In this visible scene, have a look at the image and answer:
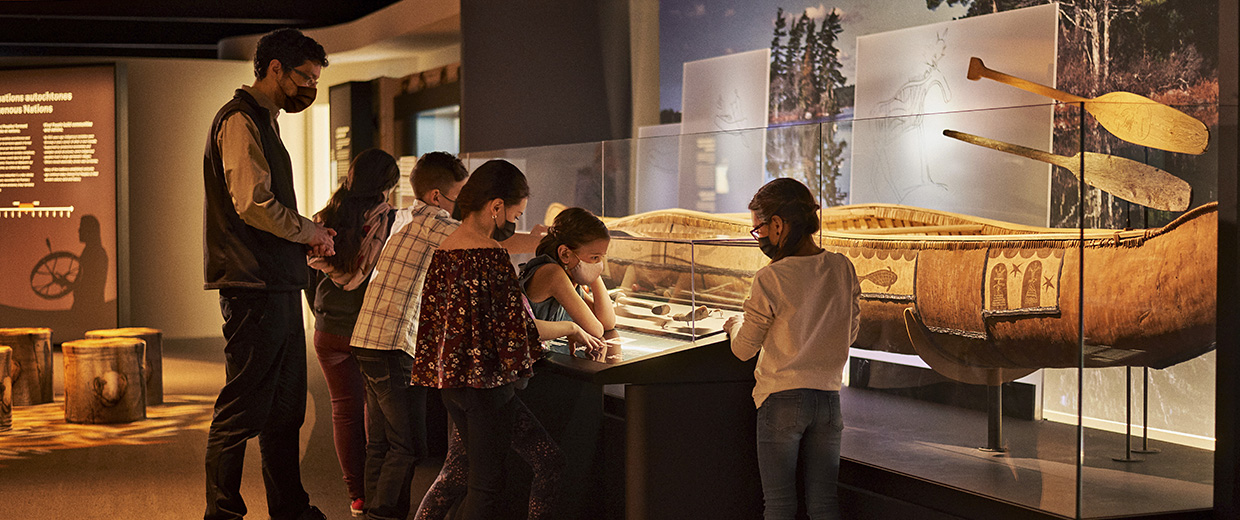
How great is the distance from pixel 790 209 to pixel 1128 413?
1.30m

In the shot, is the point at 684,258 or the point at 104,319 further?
the point at 104,319

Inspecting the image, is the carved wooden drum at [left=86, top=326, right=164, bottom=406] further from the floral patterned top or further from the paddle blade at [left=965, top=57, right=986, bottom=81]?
the paddle blade at [left=965, top=57, right=986, bottom=81]

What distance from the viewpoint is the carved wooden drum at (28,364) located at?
21.5 feet

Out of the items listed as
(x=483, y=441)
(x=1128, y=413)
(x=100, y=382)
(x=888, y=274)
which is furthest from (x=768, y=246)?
(x=100, y=382)

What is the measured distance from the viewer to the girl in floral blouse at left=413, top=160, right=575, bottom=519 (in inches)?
112

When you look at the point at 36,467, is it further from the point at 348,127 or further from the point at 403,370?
the point at 348,127

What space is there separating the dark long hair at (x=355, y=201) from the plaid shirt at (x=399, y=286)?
0.30m

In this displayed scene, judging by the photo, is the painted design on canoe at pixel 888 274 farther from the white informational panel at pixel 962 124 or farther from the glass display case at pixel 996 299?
the white informational panel at pixel 962 124

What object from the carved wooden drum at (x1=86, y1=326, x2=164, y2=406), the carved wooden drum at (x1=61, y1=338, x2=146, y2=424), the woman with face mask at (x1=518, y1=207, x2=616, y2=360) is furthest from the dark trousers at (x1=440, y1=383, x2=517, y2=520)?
the carved wooden drum at (x1=86, y1=326, x2=164, y2=406)

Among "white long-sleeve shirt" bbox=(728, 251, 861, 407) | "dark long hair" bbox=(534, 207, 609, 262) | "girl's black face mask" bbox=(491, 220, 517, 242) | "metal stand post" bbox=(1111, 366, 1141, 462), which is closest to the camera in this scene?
"white long-sleeve shirt" bbox=(728, 251, 861, 407)

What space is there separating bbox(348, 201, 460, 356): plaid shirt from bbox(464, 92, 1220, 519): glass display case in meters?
0.53

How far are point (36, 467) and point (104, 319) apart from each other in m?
5.04

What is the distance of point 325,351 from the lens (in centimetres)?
392

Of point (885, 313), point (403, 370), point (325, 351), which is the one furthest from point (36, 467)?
point (885, 313)
